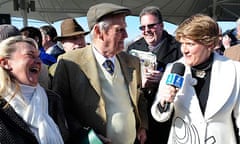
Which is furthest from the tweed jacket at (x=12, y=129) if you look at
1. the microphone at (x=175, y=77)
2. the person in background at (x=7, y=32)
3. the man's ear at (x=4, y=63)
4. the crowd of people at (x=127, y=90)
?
the microphone at (x=175, y=77)

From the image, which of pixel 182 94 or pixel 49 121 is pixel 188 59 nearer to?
pixel 182 94

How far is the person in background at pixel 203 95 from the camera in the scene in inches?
117

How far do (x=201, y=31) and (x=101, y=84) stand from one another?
2.66 feet

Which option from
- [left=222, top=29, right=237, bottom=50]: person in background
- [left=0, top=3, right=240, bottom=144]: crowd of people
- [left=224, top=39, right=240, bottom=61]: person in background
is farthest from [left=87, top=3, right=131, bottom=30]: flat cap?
[left=222, top=29, right=237, bottom=50]: person in background

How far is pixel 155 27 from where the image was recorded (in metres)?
4.09

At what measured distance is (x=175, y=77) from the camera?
9.29 feet

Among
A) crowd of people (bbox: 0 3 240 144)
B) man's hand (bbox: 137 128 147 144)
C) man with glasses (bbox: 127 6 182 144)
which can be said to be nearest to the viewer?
crowd of people (bbox: 0 3 240 144)

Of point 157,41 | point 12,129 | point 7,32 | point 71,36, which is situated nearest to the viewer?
point 12,129

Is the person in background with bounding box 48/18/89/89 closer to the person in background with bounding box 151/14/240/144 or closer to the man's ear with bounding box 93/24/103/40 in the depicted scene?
the man's ear with bounding box 93/24/103/40

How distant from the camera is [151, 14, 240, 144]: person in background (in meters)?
2.98

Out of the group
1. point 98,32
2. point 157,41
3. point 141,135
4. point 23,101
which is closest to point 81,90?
point 98,32

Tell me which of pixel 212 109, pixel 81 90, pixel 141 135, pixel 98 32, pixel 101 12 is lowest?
pixel 141 135

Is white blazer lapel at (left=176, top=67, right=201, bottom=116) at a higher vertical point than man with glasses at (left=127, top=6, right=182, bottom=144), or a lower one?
lower

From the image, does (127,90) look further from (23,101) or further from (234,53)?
(234,53)
